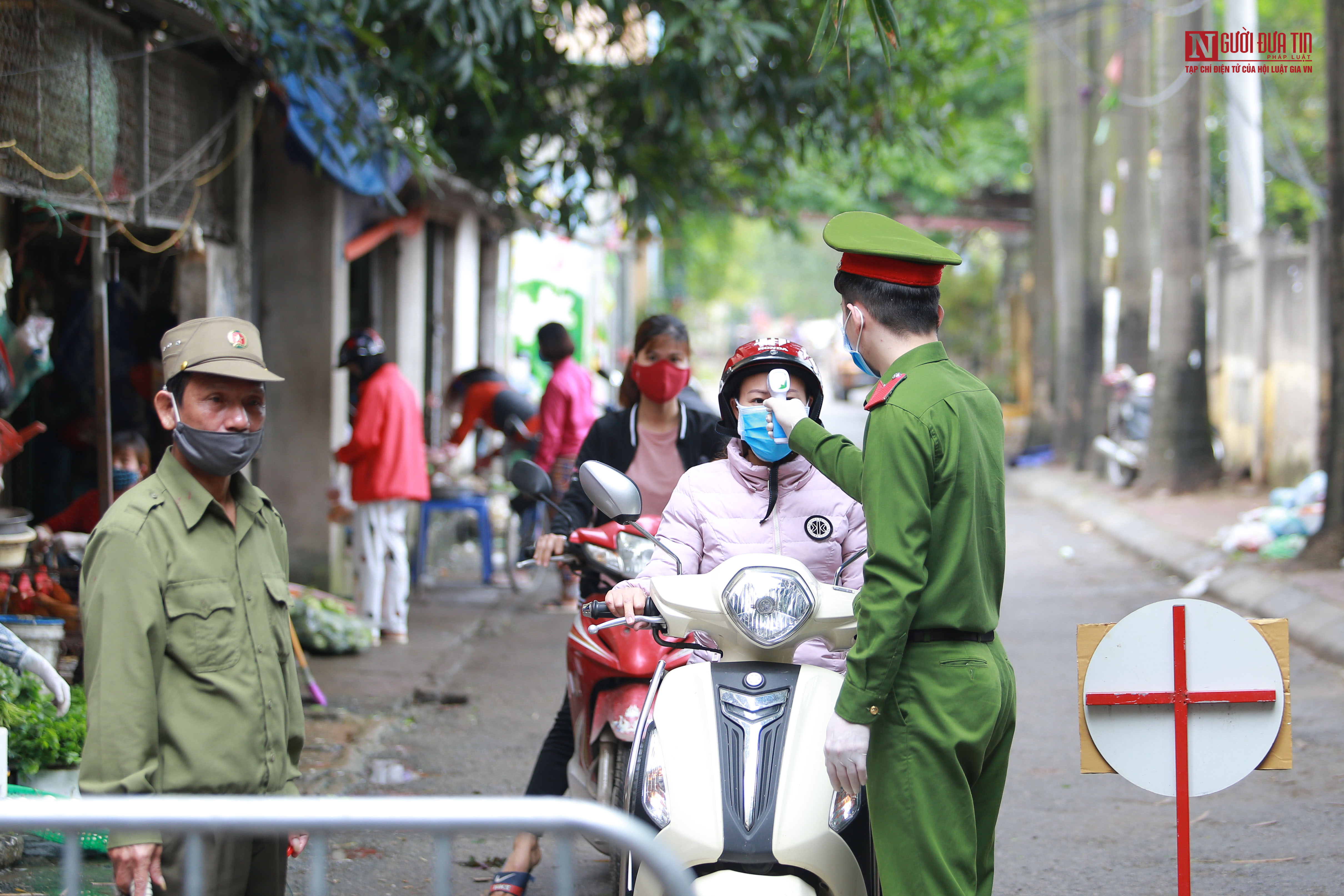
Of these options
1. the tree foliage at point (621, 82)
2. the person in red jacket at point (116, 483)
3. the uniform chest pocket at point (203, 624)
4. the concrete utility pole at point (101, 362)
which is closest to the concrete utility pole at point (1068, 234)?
the tree foliage at point (621, 82)

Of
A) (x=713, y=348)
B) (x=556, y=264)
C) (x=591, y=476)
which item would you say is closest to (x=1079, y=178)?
(x=556, y=264)

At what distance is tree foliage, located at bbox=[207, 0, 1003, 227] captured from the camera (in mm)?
6906

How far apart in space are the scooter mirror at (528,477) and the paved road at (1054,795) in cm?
141

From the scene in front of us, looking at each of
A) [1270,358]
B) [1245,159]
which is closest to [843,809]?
[1270,358]

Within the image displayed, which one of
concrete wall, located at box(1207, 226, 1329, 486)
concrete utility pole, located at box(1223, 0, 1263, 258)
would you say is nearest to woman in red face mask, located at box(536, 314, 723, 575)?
concrete wall, located at box(1207, 226, 1329, 486)

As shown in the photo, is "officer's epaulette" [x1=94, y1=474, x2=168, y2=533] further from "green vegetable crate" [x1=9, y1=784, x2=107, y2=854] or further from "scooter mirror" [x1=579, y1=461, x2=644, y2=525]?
"green vegetable crate" [x1=9, y1=784, x2=107, y2=854]

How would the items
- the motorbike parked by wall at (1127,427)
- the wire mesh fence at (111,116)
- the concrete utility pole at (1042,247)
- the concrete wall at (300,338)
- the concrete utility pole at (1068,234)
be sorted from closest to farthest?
the wire mesh fence at (111,116), the concrete wall at (300,338), the motorbike parked by wall at (1127,427), the concrete utility pole at (1068,234), the concrete utility pole at (1042,247)

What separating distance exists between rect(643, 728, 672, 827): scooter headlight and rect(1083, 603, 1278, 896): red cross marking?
109 cm

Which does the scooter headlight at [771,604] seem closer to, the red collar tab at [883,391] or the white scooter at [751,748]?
the white scooter at [751,748]

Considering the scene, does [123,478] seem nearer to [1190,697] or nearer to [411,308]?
[1190,697]

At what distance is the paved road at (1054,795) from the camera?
4262 millimetres

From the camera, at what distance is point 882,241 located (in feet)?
8.36

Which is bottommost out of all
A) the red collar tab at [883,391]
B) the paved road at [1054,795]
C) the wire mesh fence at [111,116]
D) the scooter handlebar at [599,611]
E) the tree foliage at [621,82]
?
the paved road at [1054,795]

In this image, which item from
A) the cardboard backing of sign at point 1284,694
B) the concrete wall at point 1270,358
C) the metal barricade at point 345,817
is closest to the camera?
the metal barricade at point 345,817
